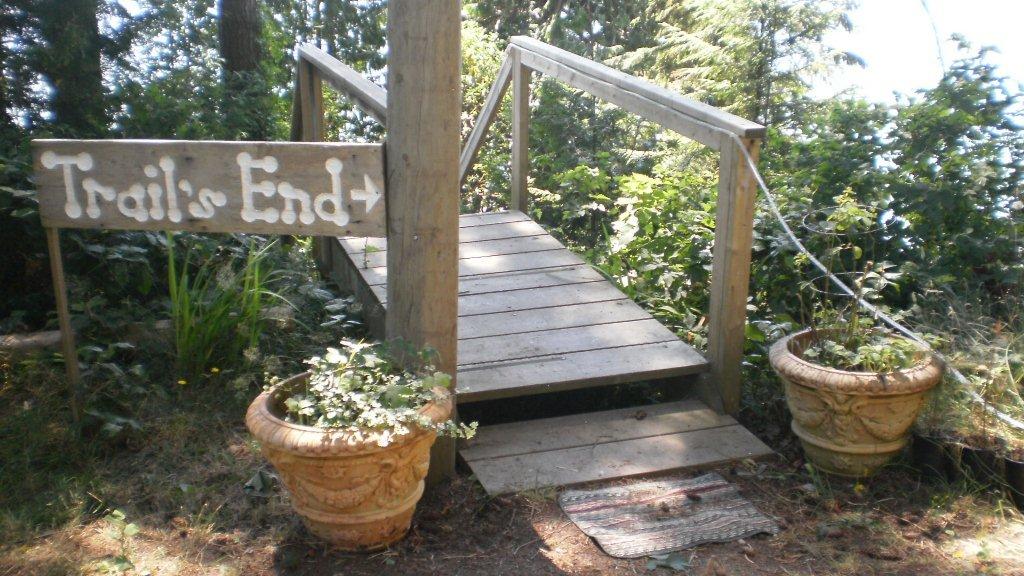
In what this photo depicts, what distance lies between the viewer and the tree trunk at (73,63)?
4660 mm

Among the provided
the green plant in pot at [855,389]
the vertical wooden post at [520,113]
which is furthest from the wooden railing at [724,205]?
the vertical wooden post at [520,113]

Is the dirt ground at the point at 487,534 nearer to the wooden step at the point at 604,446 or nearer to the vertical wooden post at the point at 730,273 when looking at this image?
the wooden step at the point at 604,446

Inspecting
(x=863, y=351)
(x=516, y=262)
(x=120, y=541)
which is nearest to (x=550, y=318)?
(x=516, y=262)

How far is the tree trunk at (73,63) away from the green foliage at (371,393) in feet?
8.83

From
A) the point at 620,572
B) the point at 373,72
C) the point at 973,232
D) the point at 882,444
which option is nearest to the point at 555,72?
the point at 973,232

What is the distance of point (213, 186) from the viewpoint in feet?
10.1

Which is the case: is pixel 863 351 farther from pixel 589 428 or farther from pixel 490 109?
pixel 490 109

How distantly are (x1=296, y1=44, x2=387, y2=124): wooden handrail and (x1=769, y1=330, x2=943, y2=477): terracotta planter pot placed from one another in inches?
68.7

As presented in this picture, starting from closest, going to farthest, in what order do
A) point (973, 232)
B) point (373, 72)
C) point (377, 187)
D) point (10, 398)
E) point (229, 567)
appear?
point (229, 567) → point (377, 187) → point (10, 398) → point (973, 232) → point (373, 72)

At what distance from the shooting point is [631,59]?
12.5m

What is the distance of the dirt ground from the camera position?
268 centimetres

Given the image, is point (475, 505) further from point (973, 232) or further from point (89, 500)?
point (973, 232)

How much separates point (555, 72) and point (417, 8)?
2.28m

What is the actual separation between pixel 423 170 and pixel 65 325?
1531 mm
